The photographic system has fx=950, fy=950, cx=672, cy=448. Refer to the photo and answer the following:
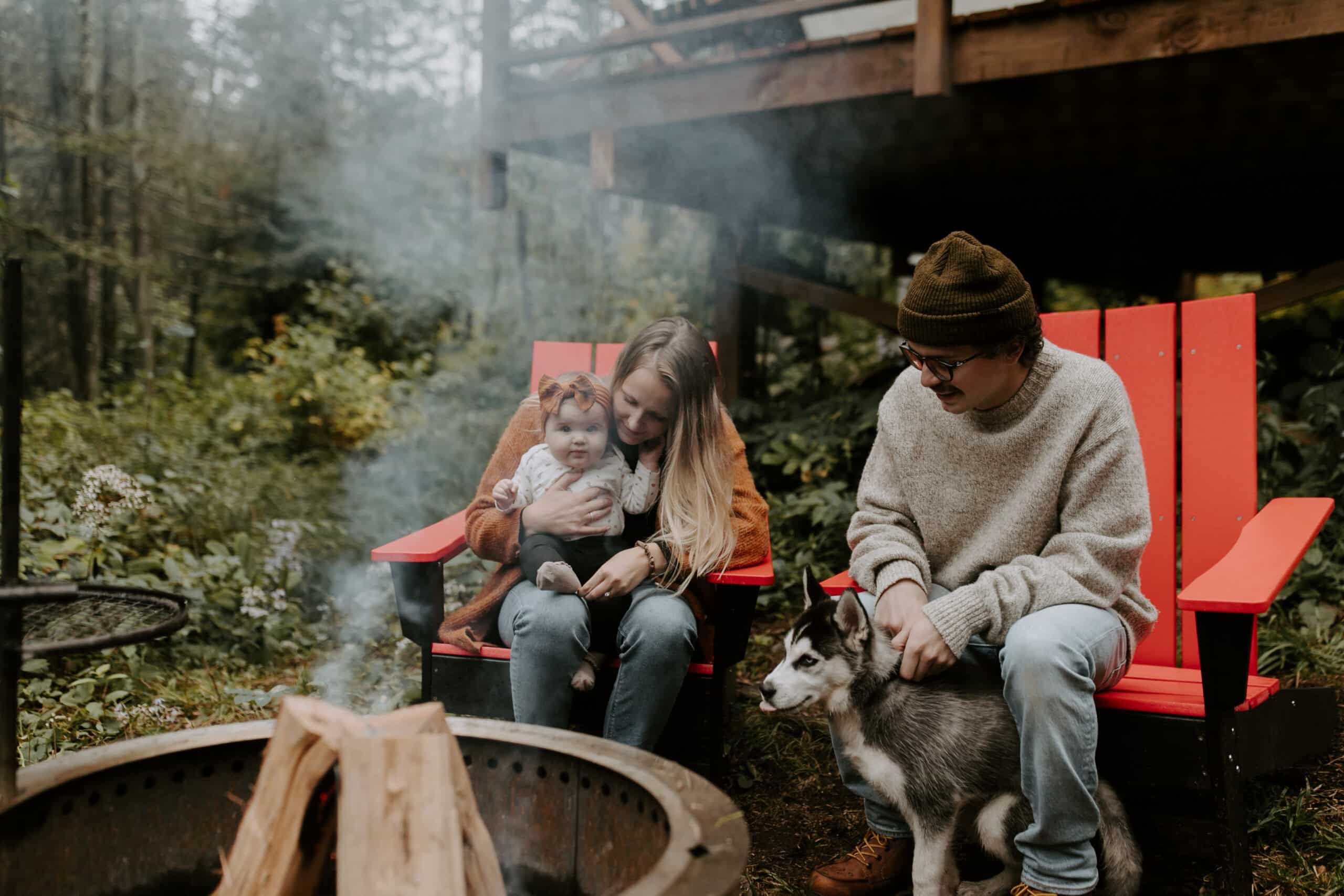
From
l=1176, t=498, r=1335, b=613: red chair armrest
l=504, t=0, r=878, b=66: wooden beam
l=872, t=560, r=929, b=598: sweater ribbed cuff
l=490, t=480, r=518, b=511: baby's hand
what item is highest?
l=504, t=0, r=878, b=66: wooden beam

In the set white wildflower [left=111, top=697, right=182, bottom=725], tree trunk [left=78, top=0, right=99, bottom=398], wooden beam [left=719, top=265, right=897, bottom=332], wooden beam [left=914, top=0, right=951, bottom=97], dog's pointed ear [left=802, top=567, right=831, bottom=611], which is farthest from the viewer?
tree trunk [left=78, top=0, right=99, bottom=398]

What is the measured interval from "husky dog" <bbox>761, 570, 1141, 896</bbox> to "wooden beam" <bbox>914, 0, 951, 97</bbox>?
2349 mm

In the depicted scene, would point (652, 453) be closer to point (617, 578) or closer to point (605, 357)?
point (617, 578)

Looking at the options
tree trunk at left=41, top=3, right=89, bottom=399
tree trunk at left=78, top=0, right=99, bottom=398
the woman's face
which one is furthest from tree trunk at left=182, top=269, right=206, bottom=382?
the woman's face

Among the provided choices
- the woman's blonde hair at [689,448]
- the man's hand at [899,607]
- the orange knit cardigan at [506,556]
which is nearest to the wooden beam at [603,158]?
the woman's blonde hair at [689,448]

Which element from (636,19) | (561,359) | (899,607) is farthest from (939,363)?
(636,19)

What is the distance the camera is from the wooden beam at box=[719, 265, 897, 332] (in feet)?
15.7

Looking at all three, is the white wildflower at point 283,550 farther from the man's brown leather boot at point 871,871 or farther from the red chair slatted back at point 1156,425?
the red chair slatted back at point 1156,425

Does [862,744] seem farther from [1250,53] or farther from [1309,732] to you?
[1250,53]

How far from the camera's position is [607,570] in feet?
6.64

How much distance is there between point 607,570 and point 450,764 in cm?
91

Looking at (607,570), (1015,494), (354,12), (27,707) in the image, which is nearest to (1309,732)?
(1015,494)

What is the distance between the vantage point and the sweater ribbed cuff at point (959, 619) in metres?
1.74

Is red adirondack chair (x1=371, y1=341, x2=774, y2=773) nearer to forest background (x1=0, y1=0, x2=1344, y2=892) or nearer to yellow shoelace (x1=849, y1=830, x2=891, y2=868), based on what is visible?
yellow shoelace (x1=849, y1=830, x2=891, y2=868)
